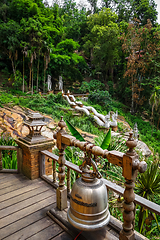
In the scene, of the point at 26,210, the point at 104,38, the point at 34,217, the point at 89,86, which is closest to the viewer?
the point at 34,217

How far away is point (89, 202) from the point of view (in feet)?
3.69

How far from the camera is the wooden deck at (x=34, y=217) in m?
1.84

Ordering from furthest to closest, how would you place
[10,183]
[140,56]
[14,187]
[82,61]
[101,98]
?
[82,61] < [140,56] < [101,98] < [10,183] < [14,187]

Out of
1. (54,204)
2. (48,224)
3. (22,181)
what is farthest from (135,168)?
(22,181)

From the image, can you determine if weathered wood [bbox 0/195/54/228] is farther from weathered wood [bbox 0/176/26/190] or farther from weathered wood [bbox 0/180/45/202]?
weathered wood [bbox 0/176/26/190]

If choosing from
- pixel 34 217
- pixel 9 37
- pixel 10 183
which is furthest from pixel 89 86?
pixel 34 217

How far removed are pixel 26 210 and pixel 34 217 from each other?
0.19 metres

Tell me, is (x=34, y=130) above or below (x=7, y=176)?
above

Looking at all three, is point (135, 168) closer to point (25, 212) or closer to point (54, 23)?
point (25, 212)

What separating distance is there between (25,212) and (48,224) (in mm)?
399

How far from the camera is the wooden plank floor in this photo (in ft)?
6.21

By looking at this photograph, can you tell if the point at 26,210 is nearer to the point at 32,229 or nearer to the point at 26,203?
the point at 26,203

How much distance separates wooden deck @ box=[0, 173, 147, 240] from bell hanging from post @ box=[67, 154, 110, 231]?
2.54ft

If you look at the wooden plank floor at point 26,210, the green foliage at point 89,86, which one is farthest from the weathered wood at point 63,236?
the green foliage at point 89,86
